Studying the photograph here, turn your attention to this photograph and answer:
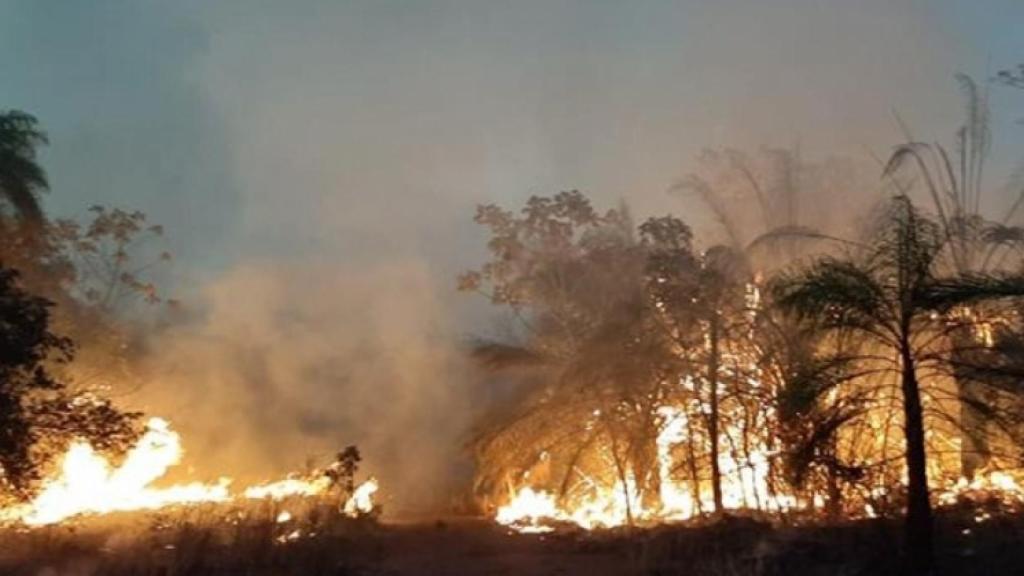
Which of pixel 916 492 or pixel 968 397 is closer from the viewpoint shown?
pixel 916 492

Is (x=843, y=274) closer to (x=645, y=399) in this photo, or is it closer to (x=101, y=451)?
(x=645, y=399)

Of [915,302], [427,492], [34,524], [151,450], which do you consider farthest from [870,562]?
[427,492]

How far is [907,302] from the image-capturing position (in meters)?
15.2

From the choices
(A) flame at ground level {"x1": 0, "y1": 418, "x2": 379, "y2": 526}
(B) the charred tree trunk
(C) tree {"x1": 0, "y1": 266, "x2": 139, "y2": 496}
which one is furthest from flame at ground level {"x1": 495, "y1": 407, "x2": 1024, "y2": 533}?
(C) tree {"x1": 0, "y1": 266, "x2": 139, "y2": 496}

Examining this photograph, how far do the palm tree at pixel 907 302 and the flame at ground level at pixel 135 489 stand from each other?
9594 mm

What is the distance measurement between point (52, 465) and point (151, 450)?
799cm

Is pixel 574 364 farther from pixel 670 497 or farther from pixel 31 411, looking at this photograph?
pixel 31 411

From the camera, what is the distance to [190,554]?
16.4 metres

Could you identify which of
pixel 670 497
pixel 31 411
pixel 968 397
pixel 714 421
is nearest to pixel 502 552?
pixel 714 421

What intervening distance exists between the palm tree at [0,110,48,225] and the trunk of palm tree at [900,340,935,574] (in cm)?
1610

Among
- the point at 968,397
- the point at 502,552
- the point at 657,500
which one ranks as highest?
the point at 968,397

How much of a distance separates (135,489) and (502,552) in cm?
1094

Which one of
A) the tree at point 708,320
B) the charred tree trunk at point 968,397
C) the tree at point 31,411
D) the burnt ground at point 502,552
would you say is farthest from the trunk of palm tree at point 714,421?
the tree at point 31,411

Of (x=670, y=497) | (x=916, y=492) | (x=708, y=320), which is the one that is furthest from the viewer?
(x=670, y=497)
